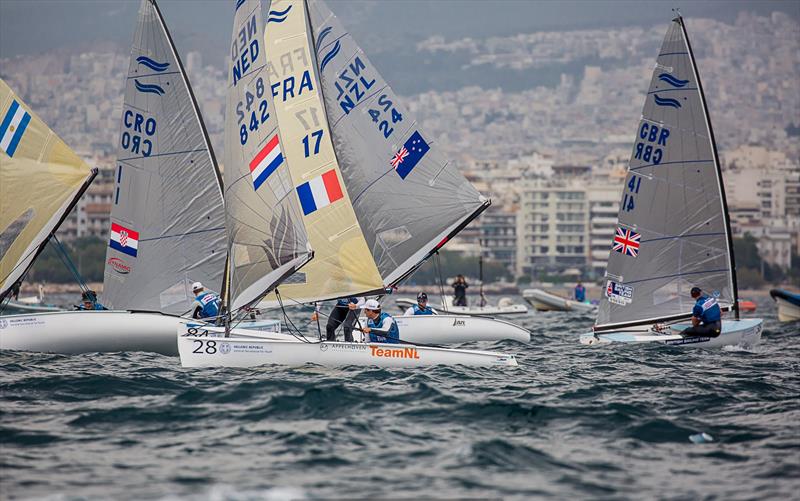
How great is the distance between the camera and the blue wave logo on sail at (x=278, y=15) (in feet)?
62.8

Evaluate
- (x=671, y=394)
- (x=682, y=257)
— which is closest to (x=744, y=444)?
(x=671, y=394)

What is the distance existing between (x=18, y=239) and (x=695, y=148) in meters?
13.0

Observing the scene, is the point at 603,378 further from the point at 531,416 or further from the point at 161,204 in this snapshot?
the point at 161,204

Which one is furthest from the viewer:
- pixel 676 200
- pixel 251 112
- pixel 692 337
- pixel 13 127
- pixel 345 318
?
pixel 676 200

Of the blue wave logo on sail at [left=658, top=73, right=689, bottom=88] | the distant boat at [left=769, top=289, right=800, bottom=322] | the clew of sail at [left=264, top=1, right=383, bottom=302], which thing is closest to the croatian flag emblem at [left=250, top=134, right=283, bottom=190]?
the clew of sail at [left=264, top=1, right=383, bottom=302]

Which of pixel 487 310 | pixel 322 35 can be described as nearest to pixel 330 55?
pixel 322 35

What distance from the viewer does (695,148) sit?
78.9 ft

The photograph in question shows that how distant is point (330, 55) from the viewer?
25062 mm

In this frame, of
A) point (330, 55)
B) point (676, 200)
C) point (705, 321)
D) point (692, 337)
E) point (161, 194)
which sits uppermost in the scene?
point (330, 55)

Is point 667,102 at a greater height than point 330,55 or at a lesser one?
lesser

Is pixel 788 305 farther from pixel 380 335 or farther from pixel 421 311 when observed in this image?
pixel 380 335

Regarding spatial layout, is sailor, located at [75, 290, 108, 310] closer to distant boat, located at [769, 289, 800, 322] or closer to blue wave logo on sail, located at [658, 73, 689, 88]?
blue wave logo on sail, located at [658, 73, 689, 88]

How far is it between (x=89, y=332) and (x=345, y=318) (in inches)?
175

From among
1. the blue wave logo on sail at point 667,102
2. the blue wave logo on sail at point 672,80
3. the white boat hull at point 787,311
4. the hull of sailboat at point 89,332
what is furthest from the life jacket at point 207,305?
the white boat hull at point 787,311
